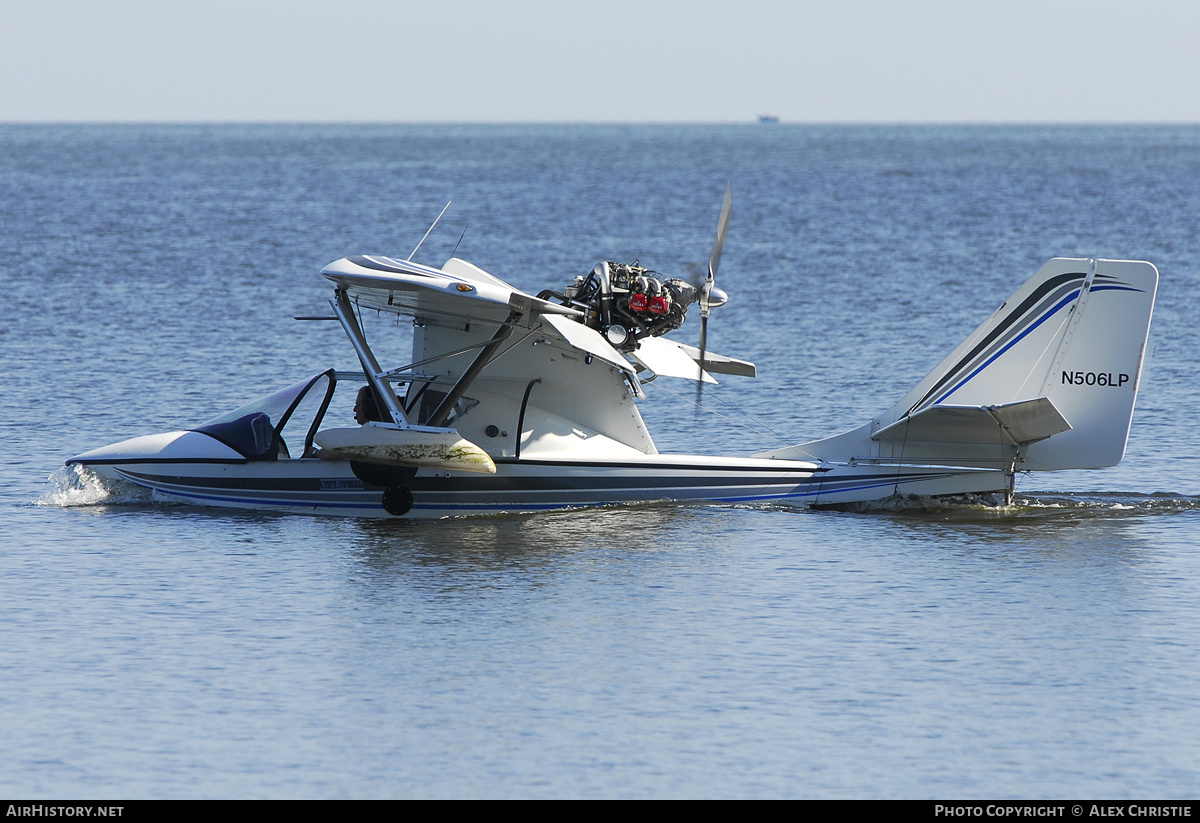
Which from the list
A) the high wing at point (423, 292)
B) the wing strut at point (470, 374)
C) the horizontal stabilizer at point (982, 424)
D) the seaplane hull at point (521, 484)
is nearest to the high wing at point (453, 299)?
the high wing at point (423, 292)

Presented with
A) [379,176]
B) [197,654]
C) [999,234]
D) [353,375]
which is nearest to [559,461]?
[353,375]

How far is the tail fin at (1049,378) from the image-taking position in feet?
55.3

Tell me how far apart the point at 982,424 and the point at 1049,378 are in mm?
1017

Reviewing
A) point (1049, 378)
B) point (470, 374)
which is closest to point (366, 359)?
point (470, 374)

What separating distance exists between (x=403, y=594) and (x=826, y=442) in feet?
21.5

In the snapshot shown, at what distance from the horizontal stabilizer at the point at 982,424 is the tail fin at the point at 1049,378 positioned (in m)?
0.01

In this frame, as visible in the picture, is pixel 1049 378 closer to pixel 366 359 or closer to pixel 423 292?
pixel 423 292

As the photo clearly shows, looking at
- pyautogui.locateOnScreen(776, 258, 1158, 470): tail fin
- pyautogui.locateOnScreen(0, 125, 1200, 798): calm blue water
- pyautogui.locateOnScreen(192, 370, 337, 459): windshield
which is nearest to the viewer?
pyautogui.locateOnScreen(0, 125, 1200, 798): calm blue water

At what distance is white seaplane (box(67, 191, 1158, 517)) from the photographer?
1695 cm

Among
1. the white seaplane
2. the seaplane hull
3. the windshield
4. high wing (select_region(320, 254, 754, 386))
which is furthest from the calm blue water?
high wing (select_region(320, 254, 754, 386))

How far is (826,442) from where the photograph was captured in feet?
60.0

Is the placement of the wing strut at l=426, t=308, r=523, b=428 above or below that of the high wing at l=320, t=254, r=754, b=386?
below

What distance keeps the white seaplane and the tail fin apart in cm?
2

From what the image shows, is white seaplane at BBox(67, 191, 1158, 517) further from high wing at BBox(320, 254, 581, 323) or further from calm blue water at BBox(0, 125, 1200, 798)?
calm blue water at BBox(0, 125, 1200, 798)
